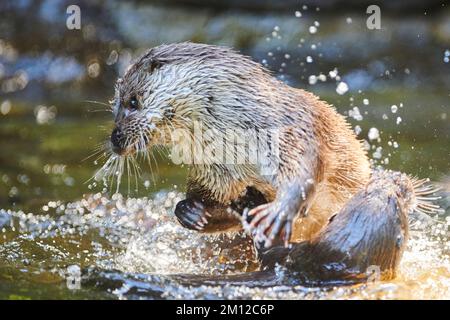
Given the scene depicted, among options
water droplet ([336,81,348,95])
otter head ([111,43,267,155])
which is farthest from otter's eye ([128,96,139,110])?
water droplet ([336,81,348,95])

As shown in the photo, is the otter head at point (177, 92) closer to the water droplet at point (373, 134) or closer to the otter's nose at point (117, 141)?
the otter's nose at point (117, 141)

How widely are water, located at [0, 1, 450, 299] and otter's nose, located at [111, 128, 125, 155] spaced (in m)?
0.52

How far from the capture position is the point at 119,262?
4.23 meters

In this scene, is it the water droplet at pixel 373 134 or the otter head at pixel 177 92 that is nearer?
the otter head at pixel 177 92

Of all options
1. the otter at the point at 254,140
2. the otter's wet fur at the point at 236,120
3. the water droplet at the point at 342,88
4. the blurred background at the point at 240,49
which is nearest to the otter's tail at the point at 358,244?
the otter at the point at 254,140

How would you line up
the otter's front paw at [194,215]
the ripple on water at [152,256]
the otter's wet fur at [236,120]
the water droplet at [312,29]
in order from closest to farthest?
the ripple on water at [152,256]
the otter's wet fur at [236,120]
the otter's front paw at [194,215]
the water droplet at [312,29]

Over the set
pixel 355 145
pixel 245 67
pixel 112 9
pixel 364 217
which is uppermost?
pixel 112 9

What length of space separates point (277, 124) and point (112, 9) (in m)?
4.32

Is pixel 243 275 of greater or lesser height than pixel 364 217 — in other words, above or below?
below

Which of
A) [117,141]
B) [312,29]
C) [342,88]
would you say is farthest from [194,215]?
[312,29]

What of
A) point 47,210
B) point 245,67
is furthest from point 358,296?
point 47,210

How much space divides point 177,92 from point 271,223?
72 centimetres

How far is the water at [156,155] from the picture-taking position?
3.69 m

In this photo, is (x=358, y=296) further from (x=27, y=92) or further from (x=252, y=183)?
(x=27, y=92)
